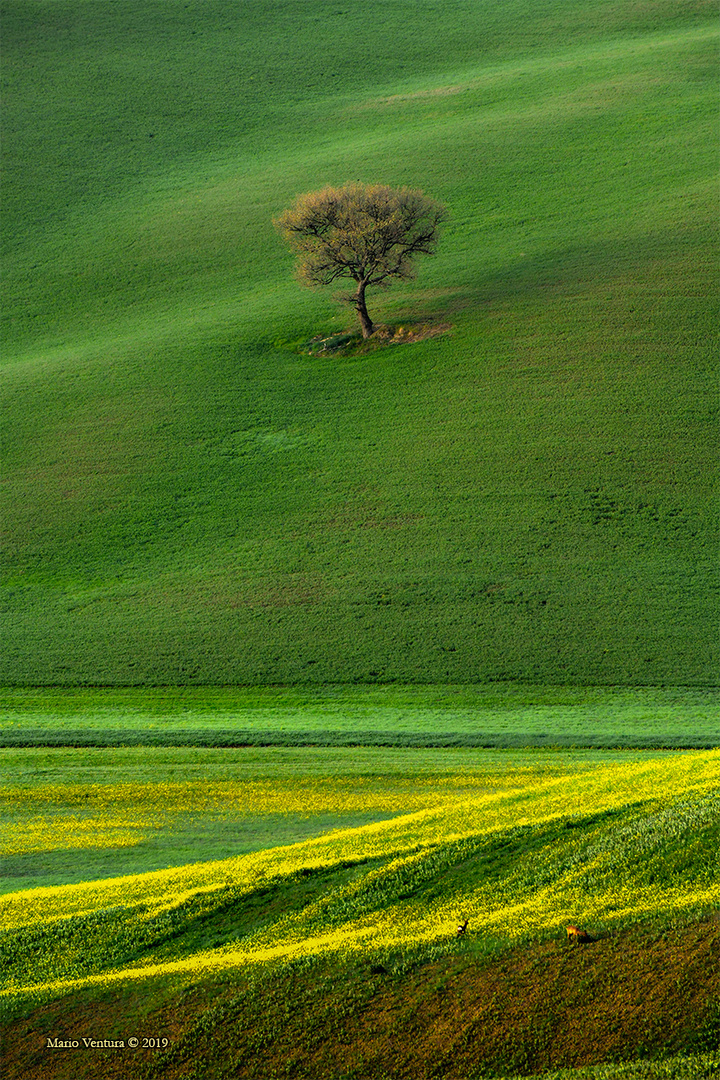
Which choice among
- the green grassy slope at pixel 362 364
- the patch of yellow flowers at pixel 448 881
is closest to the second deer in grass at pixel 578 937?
the patch of yellow flowers at pixel 448 881

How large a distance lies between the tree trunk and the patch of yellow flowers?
49.3m

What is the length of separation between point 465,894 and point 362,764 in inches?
462

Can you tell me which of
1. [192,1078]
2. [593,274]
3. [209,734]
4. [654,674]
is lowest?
[654,674]

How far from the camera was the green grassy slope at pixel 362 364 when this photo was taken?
4022 cm

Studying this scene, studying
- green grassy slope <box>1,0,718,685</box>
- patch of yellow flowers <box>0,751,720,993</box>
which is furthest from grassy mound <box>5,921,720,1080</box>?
green grassy slope <box>1,0,718,685</box>

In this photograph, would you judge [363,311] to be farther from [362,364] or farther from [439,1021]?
[439,1021]

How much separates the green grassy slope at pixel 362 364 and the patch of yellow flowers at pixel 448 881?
17495 millimetres

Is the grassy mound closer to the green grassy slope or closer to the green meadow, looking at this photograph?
the green meadow

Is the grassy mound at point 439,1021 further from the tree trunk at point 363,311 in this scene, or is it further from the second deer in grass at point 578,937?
the tree trunk at point 363,311

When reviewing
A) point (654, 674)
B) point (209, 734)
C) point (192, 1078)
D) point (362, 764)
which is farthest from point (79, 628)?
point (192, 1078)

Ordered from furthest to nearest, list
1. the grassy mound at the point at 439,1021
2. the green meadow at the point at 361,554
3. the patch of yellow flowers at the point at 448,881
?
the patch of yellow flowers at the point at 448,881, the green meadow at the point at 361,554, the grassy mound at the point at 439,1021

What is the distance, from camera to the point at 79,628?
41.4 meters

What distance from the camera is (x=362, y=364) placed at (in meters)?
63.7

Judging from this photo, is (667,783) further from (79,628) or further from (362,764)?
(79,628)
